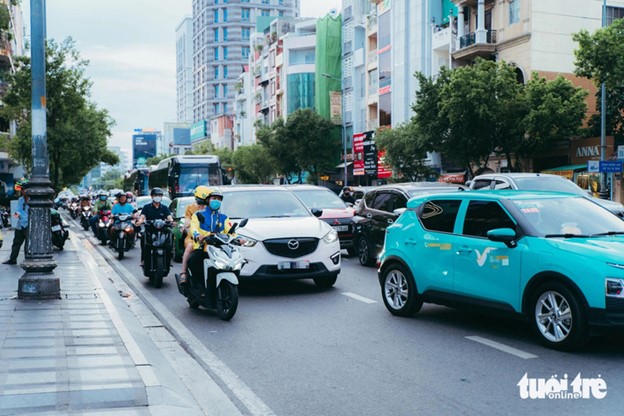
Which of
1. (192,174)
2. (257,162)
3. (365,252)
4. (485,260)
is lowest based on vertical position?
(365,252)

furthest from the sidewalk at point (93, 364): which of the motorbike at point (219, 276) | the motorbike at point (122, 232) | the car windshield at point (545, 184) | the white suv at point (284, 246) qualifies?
the motorbike at point (122, 232)

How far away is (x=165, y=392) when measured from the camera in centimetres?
571

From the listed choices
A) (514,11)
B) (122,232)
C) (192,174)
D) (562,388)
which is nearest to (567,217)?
(562,388)

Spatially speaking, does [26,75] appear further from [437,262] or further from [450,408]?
[450,408]

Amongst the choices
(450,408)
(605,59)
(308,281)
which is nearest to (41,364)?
(450,408)

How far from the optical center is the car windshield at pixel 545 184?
611 inches

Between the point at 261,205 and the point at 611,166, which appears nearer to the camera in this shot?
the point at 261,205

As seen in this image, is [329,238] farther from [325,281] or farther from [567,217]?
[567,217]

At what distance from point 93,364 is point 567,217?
5090 millimetres

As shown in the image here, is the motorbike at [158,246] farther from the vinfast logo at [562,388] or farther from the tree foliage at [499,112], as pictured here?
the tree foliage at [499,112]

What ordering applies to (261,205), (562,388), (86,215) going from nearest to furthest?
(562,388) < (261,205) < (86,215)

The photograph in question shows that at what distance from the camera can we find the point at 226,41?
6230 inches

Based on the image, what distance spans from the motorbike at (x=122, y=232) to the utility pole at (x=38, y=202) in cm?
892

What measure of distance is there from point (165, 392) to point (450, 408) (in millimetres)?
2156
